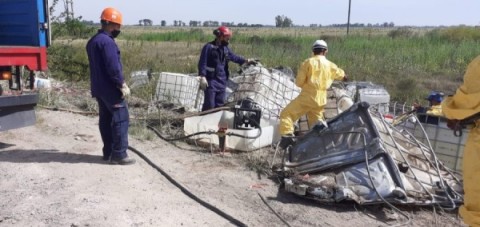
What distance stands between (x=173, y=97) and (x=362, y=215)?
502 cm

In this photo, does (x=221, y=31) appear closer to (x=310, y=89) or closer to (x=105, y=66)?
(x=310, y=89)

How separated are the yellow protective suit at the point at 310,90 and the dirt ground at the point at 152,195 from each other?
29.0 inches

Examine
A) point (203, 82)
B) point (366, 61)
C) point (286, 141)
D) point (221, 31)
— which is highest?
point (221, 31)

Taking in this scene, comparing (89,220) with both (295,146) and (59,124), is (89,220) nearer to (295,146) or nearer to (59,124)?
(295,146)

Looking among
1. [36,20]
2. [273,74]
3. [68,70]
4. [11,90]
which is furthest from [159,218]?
[68,70]

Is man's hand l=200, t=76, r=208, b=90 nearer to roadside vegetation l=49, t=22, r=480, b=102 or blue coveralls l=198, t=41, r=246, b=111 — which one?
blue coveralls l=198, t=41, r=246, b=111

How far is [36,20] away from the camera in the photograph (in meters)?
6.11

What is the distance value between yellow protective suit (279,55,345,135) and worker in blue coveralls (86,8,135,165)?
2023 mm

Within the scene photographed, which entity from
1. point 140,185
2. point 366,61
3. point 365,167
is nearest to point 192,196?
point 140,185

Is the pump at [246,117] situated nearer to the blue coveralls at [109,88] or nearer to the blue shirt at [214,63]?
the blue shirt at [214,63]

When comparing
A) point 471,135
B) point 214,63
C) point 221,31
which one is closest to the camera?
point 471,135

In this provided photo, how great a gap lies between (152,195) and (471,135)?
2.76 metres

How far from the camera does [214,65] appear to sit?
752cm

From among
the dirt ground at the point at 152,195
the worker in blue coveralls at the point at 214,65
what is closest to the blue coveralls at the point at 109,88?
the dirt ground at the point at 152,195
